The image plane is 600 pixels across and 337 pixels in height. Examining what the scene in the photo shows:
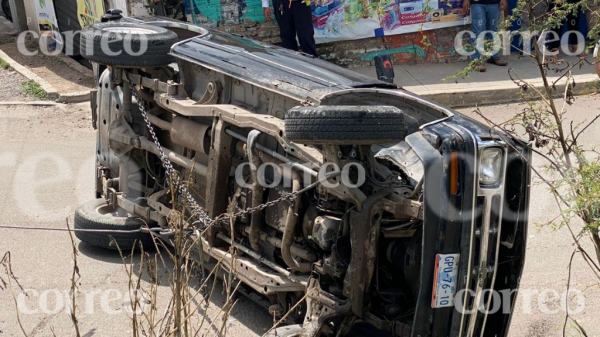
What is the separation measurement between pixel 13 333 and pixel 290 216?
6.57ft

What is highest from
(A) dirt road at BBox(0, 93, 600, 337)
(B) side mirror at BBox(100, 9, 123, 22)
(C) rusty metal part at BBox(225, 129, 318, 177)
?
(B) side mirror at BBox(100, 9, 123, 22)

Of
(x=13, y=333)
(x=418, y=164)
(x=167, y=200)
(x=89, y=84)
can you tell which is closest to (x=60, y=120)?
(x=89, y=84)

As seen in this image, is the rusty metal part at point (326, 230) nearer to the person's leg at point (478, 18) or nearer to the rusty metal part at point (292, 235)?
the rusty metal part at point (292, 235)

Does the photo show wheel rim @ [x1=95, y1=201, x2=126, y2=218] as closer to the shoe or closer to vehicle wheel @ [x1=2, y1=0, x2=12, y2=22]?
the shoe

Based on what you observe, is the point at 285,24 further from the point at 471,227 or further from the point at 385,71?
the point at 471,227

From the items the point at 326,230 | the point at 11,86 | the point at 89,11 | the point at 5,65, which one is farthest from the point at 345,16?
the point at 326,230

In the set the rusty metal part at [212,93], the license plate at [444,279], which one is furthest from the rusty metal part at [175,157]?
the license plate at [444,279]

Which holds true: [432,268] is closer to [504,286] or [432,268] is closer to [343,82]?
[504,286]

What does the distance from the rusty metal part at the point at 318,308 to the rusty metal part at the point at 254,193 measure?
56 centimetres

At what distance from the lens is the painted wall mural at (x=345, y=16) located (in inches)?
445

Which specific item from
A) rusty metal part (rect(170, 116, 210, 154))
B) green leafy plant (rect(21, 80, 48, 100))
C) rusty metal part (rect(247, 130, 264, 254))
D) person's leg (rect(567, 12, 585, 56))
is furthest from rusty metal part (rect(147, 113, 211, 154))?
person's leg (rect(567, 12, 585, 56))

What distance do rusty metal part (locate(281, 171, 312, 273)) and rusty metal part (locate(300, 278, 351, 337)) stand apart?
119 millimetres

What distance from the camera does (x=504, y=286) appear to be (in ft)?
14.7

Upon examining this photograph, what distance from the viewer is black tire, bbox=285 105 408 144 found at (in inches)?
162
